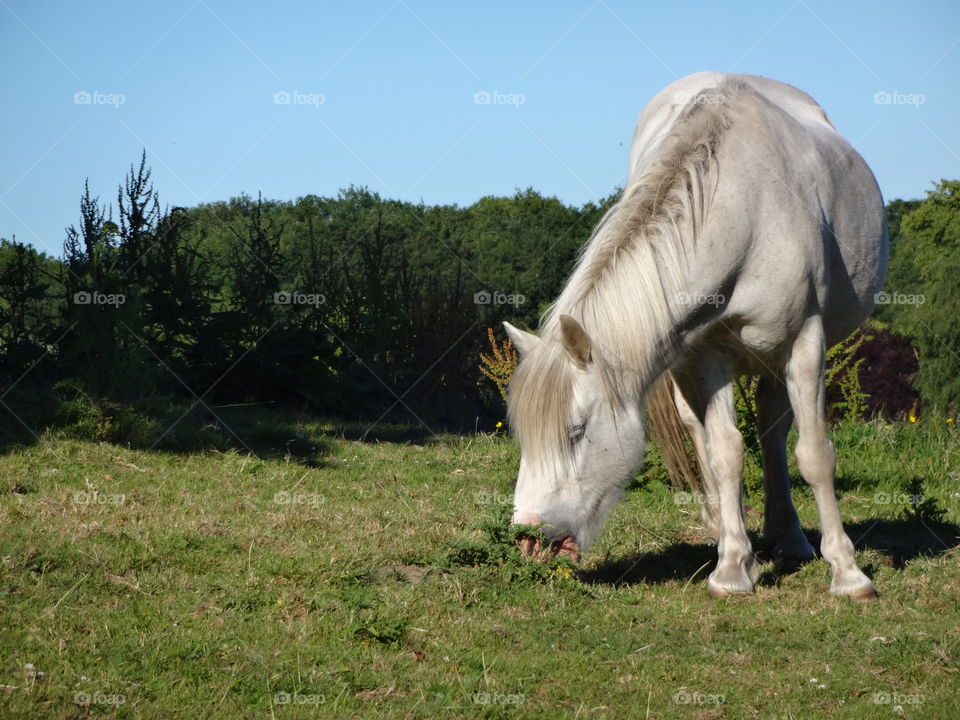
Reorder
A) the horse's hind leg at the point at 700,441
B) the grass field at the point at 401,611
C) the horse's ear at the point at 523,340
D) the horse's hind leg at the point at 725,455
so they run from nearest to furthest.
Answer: the grass field at the point at 401,611 → the horse's ear at the point at 523,340 → the horse's hind leg at the point at 725,455 → the horse's hind leg at the point at 700,441

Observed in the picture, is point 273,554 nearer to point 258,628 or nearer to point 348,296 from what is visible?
point 258,628

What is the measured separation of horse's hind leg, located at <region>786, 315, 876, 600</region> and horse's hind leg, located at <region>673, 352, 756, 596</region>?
1.00 ft

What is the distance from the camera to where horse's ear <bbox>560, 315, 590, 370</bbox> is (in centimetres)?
396

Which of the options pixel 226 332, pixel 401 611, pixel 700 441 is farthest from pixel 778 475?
pixel 226 332

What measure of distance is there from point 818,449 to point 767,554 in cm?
102

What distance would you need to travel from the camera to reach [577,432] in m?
4.19

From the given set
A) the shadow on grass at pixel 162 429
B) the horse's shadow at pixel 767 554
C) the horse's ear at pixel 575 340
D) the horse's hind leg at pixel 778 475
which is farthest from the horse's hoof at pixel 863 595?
the shadow on grass at pixel 162 429

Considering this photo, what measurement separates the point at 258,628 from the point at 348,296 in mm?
7683

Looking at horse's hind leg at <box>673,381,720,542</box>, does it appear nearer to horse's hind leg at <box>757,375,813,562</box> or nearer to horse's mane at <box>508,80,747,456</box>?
horse's hind leg at <box>757,375,813,562</box>

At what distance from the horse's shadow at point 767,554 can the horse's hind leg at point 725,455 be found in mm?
213

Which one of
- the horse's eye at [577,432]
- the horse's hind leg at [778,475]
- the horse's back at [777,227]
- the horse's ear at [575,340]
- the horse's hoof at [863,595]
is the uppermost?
the horse's back at [777,227]

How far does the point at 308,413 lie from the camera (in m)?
9.55

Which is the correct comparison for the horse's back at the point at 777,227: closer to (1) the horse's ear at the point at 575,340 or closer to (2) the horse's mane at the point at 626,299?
(2) the horse's mane at the point at 626,299

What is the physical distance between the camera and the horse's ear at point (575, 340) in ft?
13.0
